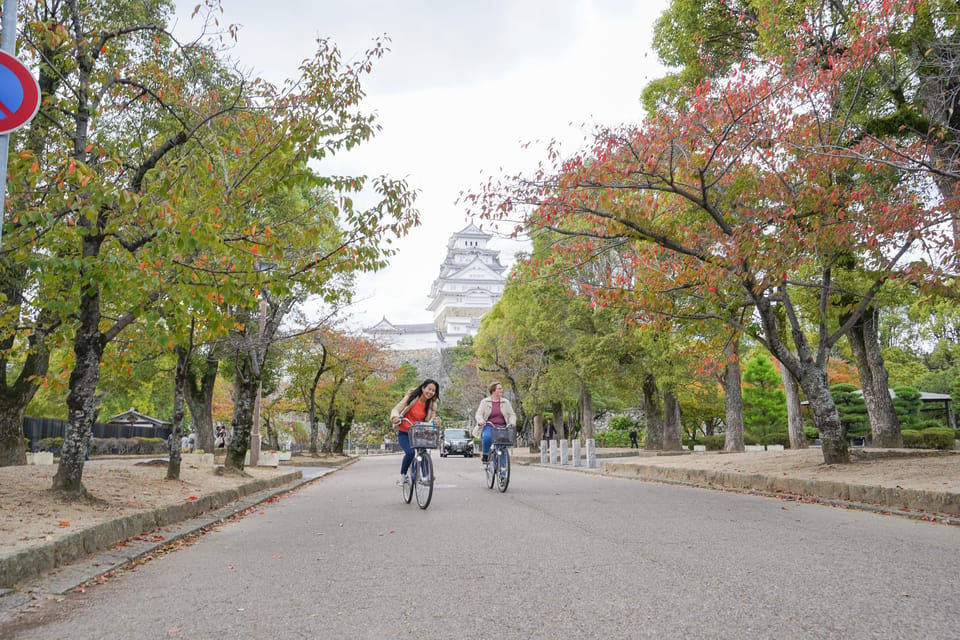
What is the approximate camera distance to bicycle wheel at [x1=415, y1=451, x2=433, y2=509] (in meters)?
9.31

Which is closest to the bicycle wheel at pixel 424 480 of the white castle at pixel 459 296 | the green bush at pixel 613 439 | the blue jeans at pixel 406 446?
the blue jeans at pixel 406 446

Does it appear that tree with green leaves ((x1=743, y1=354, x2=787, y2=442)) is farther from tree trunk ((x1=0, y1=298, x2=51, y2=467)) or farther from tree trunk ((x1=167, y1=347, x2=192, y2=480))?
tree trunk ((x1=0, y1=298, x2=51, y2=467))

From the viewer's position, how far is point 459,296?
3629 inches

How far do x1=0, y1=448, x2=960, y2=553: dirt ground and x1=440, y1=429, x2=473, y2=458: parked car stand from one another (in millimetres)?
29841

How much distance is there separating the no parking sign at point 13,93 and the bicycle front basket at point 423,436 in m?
5.95

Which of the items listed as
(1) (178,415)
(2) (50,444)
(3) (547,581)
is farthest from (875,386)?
(2) (50,444)

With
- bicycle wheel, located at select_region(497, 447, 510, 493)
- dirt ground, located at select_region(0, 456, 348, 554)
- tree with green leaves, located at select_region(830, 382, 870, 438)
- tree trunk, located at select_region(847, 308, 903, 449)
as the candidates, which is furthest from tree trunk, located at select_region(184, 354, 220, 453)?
tree with green leaves, located at select_region(830, 382, 870, 438)

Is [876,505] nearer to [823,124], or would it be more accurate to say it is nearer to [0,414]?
[823,124]

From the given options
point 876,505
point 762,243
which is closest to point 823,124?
point 762,243

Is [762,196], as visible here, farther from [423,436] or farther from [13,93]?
[13,93]

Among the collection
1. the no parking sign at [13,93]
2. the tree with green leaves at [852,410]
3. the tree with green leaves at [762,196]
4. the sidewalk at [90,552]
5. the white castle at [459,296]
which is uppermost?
the white castle at [459,296]

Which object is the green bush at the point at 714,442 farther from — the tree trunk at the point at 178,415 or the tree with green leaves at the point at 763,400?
the tree trunk at the point at 178,415

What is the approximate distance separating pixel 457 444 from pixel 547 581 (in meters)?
41.5

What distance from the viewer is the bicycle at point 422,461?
30.2 feet
